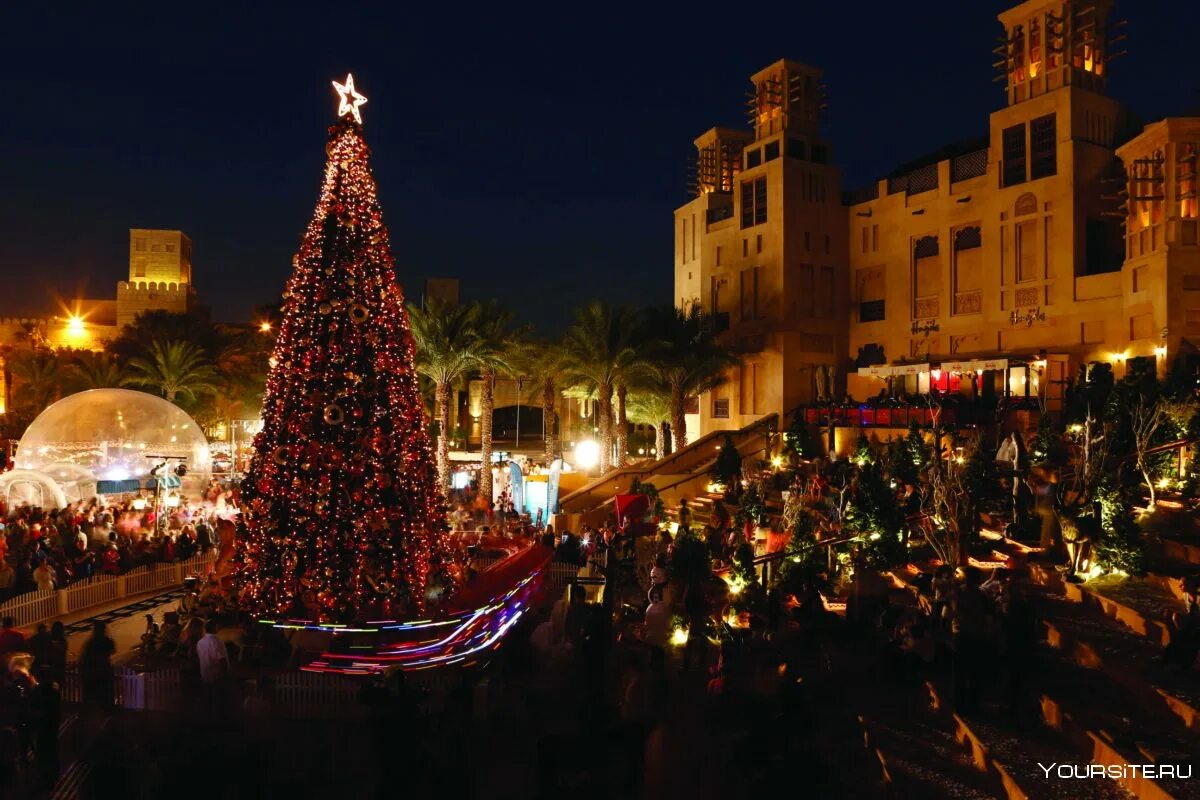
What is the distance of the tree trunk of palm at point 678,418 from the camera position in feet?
102

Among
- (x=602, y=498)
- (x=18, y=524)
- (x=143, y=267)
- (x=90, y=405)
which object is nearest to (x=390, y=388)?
(x=18, y=524)

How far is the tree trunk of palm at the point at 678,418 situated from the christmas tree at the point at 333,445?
64.4ft

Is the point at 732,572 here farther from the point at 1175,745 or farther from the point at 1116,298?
the point at 1116,298

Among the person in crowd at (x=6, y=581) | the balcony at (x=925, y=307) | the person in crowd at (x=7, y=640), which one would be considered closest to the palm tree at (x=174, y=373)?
the person in crowd at (x=6, y=581)

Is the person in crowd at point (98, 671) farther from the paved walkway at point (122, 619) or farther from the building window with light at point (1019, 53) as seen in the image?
the building window with light at point (1019, 53)

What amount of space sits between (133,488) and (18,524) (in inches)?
286

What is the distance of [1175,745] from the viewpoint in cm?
738

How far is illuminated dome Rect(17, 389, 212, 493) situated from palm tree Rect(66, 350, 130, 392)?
48.7 feet

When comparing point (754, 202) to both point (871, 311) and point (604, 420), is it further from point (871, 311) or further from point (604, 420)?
point (604, 420)

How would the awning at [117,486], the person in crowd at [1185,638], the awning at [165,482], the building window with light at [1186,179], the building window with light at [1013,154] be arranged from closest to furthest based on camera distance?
1. the person in crowd at [1185,638]
2. the building window with light at [1186,179]
3. the awning at [165,482]
4. the awning at [117,486]
5. the building window with light at [1013,154]

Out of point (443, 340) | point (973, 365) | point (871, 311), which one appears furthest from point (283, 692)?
point (871, 311)

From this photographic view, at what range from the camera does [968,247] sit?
30375 millimetres

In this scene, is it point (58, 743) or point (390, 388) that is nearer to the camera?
point (58, 743)

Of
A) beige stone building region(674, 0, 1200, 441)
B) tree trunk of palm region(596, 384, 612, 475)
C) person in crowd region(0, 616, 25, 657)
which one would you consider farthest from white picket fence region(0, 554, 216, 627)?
beige stone building region(674, 0, 1200, 441)
